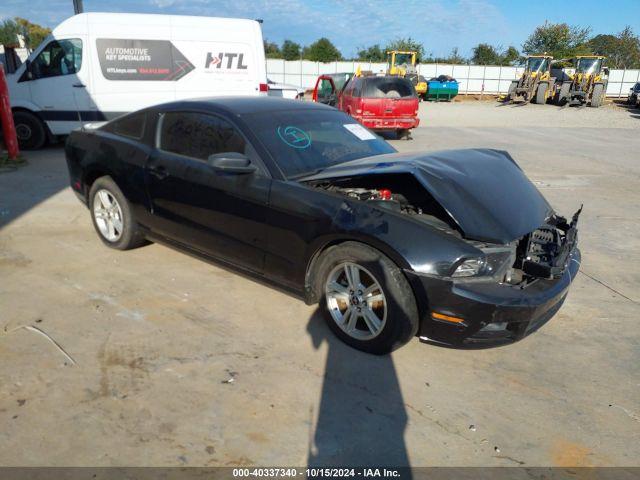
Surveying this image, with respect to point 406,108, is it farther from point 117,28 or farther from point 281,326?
point 281,326

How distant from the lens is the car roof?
384cm

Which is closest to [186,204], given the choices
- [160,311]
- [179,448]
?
[160,311]

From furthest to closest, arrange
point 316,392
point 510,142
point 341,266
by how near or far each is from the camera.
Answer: point 510,142
point 341,266
point 316,392

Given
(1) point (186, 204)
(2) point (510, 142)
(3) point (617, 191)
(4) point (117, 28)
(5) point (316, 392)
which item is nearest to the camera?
(5) point (316, 392)

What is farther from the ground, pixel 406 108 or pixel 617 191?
pixel 406 108

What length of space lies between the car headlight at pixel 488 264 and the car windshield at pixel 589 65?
96.7ft

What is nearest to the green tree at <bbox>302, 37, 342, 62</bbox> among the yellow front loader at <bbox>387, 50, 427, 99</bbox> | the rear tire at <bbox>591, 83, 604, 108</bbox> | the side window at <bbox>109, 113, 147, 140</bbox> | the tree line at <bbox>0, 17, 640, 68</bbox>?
the tree line at <bbox>0, 17, 640, 68</bbox>

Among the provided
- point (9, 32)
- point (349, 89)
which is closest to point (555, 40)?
point (349, 89)

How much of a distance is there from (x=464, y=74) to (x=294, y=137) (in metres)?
37.7

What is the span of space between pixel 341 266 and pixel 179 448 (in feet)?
4.64

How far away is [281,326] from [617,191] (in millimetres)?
7061

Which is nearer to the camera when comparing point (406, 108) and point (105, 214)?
point (105, 214)

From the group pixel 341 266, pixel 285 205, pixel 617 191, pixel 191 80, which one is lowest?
pixel 617 191

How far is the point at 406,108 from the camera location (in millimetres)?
12477
